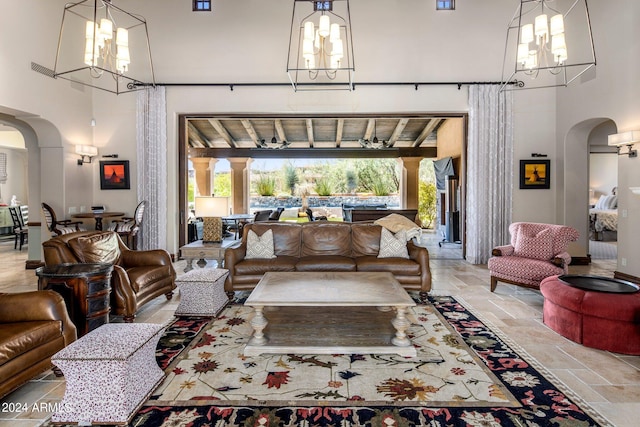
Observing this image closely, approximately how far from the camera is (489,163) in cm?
668

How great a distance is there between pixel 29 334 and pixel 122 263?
2088mm

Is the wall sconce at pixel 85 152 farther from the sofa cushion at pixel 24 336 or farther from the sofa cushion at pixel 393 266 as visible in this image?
the sofa cushion at pixel 393 266

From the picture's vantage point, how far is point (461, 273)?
19.3 feet

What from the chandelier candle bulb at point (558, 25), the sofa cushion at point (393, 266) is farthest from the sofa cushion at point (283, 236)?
the chandelier candle bulb at point (558, 25)

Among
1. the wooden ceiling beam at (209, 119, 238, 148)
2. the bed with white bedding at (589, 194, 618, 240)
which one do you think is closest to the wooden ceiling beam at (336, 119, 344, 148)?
the wooden ceiling beam at (209, 119, 238, 148)

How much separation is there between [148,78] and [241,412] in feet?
22.5

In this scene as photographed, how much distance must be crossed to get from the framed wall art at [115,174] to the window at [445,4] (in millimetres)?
6686

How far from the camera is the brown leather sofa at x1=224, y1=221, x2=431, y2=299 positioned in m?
4.31

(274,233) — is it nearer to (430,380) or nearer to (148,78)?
(430,380)

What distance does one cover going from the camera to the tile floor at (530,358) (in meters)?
2.13

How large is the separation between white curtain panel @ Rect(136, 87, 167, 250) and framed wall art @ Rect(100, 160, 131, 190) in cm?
32

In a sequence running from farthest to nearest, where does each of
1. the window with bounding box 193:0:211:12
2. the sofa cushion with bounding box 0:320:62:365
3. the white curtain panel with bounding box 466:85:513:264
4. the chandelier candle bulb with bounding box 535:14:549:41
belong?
the window with bounding box 193:0:211:12, the white curtain panel with bounding box 466:85:513:264, the chandelier candle bulb with bounding box 535:14:549:41, the sofa cushion with bounding box 0:320:62:365

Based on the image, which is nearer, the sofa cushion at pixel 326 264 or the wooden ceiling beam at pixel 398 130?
the sofa cushion at pixel 326 264

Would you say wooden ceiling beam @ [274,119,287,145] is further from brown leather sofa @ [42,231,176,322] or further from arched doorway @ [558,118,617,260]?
arched doorway @ [558,118,617,260]
